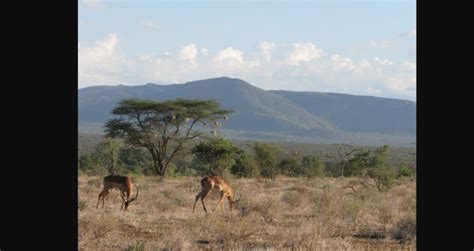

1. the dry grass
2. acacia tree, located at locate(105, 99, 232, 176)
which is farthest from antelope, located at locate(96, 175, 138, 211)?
acacia tree, located at locate(105, 99, 232, 176)

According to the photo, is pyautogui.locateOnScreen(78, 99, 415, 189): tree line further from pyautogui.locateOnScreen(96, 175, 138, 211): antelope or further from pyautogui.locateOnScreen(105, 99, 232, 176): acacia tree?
pyautogui.locateOnScreen(96, 175, 138, 211): antelope

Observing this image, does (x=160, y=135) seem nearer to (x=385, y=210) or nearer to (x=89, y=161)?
(x=89, y=161)

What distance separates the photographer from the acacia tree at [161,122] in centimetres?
3319

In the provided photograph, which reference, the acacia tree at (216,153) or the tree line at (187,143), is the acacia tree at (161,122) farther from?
the acacia tree at (216,153)

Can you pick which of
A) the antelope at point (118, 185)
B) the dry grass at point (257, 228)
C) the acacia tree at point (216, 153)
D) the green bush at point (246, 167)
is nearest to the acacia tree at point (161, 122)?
the green bush at point (246, 167)

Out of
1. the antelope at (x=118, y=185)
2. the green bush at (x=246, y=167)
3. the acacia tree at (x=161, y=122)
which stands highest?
the acacia tree at (x=161, y=122)

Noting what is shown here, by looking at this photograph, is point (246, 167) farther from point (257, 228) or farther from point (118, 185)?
point (257, 228)

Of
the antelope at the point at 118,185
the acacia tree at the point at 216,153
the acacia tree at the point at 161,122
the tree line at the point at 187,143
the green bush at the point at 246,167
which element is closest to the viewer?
the antelope at the point at 118,185
